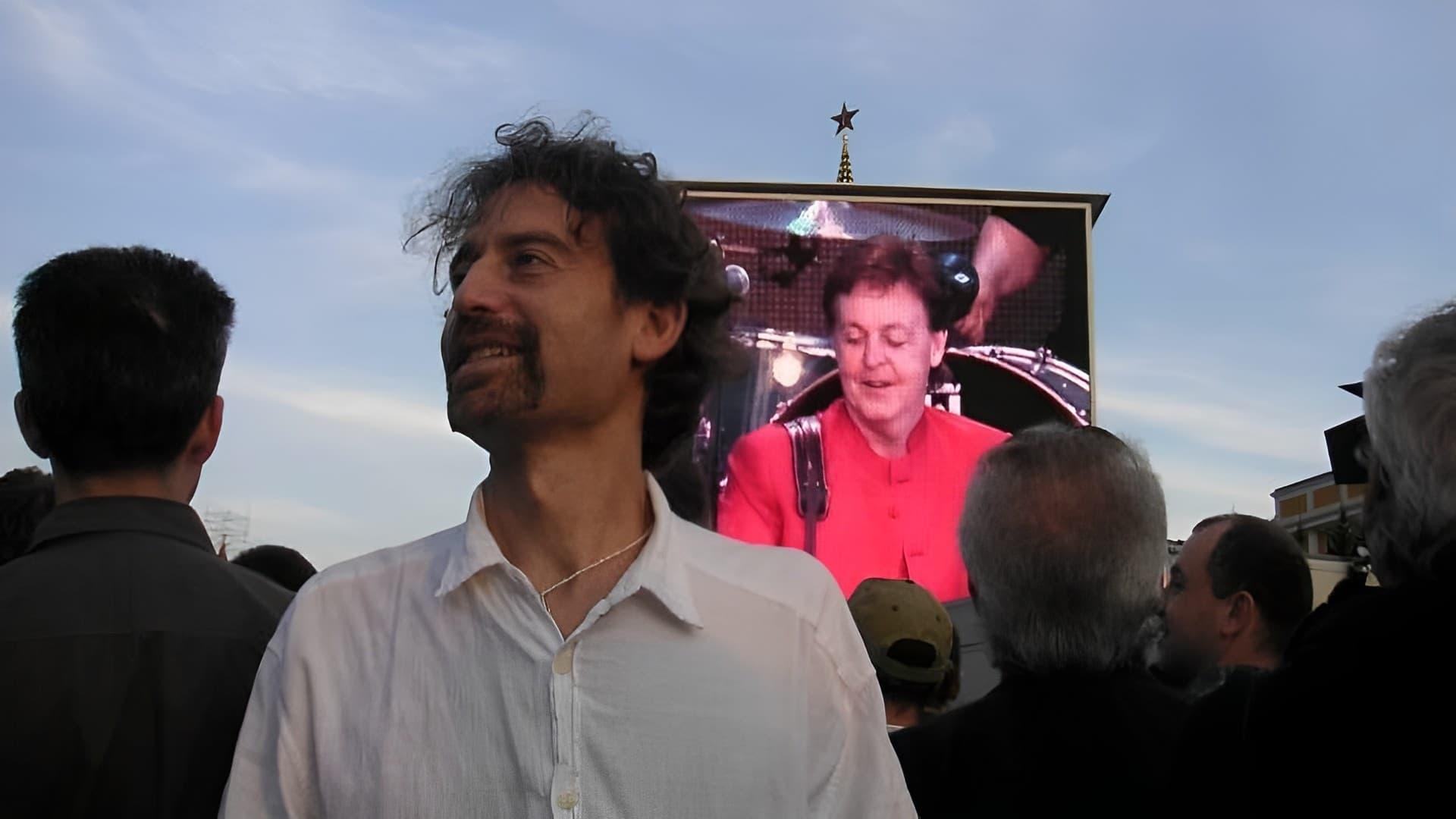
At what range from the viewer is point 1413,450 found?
1882 millimetres

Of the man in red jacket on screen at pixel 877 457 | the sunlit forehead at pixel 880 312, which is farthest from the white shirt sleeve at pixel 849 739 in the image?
the sunlit forehead at pixel 880 312

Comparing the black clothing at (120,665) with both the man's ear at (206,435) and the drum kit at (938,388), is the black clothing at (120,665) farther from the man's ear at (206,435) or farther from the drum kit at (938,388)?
the drum kit at (938,388)

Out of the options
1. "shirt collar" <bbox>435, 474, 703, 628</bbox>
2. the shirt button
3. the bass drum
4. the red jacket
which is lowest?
the shirt button

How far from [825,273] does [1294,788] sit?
381 inches

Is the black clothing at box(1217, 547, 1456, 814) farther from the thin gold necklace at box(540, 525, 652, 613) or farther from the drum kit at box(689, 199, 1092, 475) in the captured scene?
the drum kit at box(689, 199, 1092, 475)

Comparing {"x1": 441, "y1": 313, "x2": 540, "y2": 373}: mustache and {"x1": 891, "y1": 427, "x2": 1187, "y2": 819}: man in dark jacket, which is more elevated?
{"x1": 441, "y1": 313, "x2": 540, "y2": 373}: mustache

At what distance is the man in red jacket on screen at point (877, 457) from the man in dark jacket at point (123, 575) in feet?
27.6

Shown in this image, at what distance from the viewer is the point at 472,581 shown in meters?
1.70

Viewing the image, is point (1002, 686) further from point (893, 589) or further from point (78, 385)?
point (78, 385)

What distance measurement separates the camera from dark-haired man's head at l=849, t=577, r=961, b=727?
9.18 ft

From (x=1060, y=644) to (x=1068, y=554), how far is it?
154mm

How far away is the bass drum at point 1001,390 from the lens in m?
11.0

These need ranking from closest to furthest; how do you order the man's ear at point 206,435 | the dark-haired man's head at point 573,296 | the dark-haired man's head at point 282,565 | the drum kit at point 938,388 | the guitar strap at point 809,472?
1. the dark-haired man's head at point 573,296
2. the man's ear at point 206,435
3. the dark-haired man's head at point 282,565
4. the guitar strap at point 809,472
5. the drum kit at point 938,388

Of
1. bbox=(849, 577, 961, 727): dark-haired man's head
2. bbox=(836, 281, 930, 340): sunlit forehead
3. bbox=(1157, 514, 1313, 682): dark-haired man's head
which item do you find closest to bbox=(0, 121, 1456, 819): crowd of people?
bbox=(849, 577, 961, 727): dark-haired man's head
